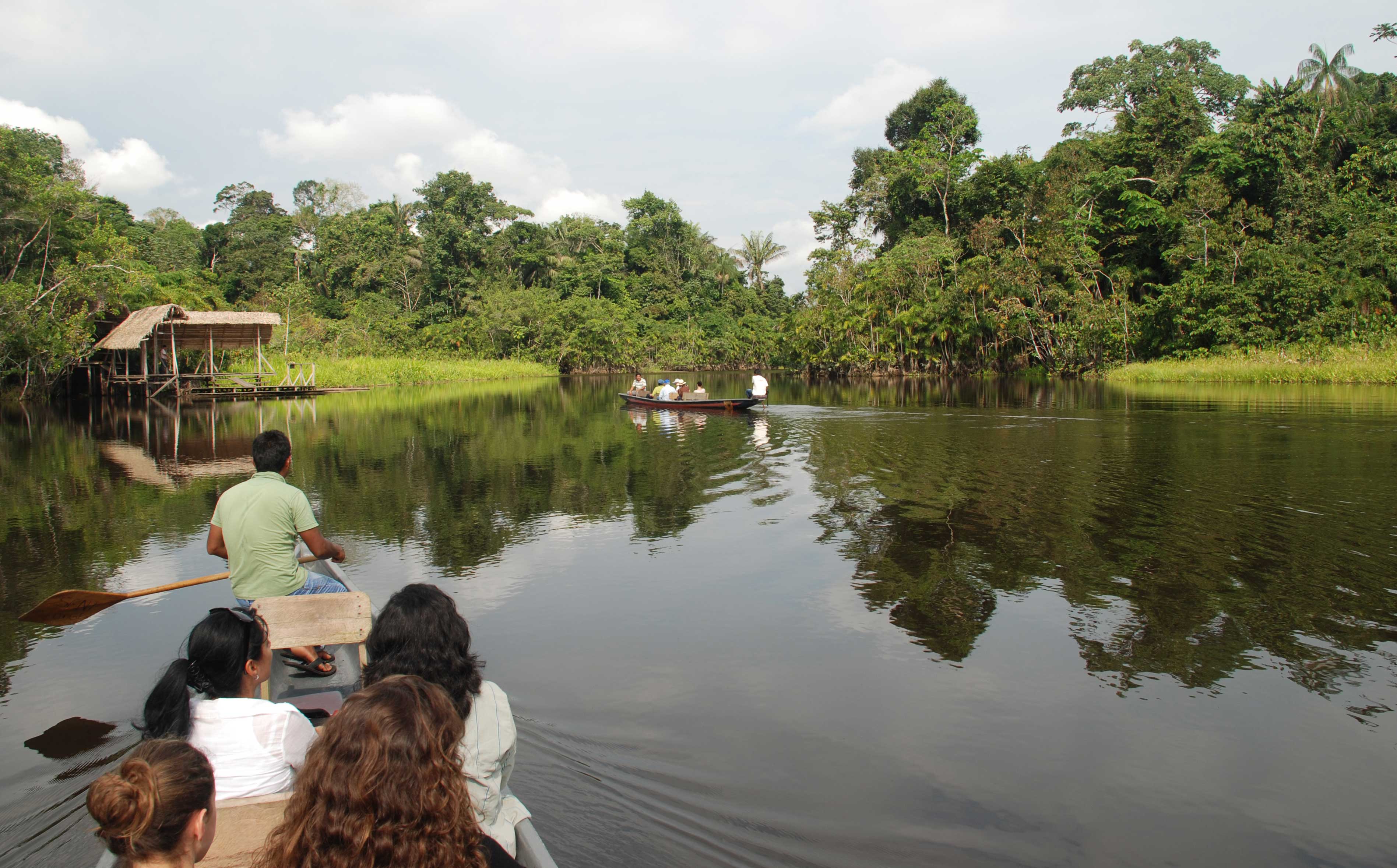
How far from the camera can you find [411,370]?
1490 inches

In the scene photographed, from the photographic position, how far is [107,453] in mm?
14352

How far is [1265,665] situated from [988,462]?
7.46 m

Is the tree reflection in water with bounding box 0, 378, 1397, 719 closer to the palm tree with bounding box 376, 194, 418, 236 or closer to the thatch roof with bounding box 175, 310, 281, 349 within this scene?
the thatch roof with bounding box 175, 310, 281, 349

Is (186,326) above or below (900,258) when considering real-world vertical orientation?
below

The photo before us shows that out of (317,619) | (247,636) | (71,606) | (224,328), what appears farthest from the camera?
(224,328)

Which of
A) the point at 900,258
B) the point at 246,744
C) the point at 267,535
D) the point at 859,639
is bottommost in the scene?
the point at 859,639

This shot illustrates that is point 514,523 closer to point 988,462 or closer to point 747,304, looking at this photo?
Answer: point 988,462

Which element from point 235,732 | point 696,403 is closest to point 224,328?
point 696,403

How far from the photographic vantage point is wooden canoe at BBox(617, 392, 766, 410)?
2066 centimetres

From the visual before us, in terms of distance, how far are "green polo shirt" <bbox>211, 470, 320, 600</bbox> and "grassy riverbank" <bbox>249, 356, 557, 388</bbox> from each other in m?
29.8

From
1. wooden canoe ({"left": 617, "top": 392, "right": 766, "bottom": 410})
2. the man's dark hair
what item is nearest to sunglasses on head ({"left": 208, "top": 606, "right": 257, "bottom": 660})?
the man's dark hair

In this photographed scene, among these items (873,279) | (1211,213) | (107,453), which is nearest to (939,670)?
(107,453)

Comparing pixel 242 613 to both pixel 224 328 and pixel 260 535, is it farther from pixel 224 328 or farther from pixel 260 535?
pixel 224 328

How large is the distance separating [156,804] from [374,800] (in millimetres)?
468
